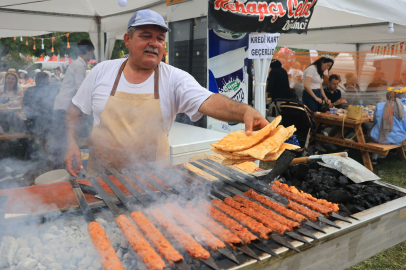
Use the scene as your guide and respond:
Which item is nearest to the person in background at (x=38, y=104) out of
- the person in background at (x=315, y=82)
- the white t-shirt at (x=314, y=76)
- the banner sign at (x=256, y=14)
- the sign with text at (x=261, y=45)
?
the banner sign at (x=256, y=14)

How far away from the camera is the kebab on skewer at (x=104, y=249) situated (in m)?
1.33

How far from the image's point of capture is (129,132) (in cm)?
263

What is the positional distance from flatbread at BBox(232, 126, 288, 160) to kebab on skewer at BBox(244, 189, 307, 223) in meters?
0.46

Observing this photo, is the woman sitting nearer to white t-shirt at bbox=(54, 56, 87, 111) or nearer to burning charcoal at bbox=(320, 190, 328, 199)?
white t-shirt at bbox=(54, 56, 87, 111)

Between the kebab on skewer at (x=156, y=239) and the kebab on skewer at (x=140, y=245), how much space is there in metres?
0.03

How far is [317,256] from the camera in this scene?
5.47 ft

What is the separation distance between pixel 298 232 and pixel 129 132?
166 centimetres

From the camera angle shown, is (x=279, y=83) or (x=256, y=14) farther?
(x=279, y=83)

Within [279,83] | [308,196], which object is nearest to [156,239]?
[308,196]

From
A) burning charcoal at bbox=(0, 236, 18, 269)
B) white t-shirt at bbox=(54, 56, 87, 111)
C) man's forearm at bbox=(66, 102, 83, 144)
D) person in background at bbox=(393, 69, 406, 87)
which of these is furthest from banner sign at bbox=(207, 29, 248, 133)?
person in background at bbox=(393, 69, 406, 87)

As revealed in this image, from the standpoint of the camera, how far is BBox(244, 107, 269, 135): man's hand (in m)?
2.05

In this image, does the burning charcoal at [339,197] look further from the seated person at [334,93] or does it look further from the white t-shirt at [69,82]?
the seated person at [334,93]

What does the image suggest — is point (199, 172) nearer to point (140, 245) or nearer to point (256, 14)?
point (140, 245)

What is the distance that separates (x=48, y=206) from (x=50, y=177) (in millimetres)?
1933
